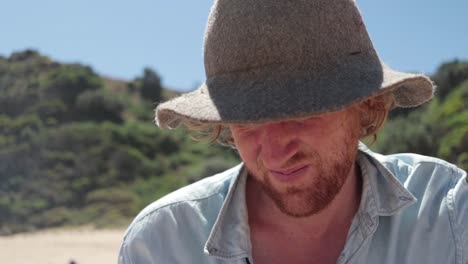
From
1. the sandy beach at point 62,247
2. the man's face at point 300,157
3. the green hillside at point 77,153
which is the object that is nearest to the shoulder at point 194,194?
the man's face at point 300,157

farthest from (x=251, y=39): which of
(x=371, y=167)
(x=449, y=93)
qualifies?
(x=449, y=93)

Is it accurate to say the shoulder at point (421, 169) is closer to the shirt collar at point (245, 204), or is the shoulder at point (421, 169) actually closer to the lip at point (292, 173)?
the shirt collar at point (245, 204)

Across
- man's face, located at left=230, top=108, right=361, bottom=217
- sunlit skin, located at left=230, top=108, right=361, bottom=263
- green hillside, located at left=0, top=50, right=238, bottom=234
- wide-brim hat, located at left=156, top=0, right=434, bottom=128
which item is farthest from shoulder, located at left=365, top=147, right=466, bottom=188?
green hillside, located at left=0, top=50, right=238, bottom=234

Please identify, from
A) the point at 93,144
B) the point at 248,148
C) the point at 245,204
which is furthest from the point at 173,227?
the point at 93,144

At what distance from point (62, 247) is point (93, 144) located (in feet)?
39.2

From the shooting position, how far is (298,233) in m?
2.13

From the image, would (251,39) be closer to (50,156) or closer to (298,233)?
(298,233)

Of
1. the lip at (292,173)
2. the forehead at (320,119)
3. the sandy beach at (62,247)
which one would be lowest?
the sandy beach at (62,247)

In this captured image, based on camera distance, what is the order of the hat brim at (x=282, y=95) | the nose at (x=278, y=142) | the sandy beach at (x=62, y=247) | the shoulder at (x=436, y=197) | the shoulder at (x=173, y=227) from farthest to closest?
1. the sandy beach at (x=62, y=247)
2. the shoulder at (x=173, y=227)
3. the shoulder at (x=436, y=197)
4. the nose at (x=278, y=142)
5. the hat brim at (x=282, y=95)

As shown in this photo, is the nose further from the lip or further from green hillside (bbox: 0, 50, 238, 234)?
green hillside (bbox: 0, 50, 238, 234)

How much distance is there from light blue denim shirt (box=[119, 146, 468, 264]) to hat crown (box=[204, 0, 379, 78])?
44 centimetres

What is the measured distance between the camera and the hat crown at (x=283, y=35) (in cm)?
178

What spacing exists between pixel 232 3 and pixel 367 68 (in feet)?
1.32

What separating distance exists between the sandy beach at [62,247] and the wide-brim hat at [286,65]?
14592mm
